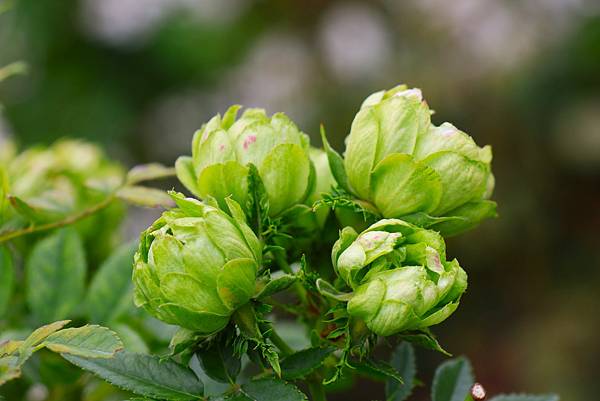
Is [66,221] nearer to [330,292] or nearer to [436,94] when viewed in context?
[330,292]

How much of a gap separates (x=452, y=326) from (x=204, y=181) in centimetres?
365

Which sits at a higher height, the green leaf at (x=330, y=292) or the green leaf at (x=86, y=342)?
the green leaf at (x=330, y=292)

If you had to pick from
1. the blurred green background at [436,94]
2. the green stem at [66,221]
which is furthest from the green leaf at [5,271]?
the blurred green background at [436,94]

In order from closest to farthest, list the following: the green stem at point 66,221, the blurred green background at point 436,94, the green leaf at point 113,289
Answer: the green stem at point 66,221 < the green leaf at point 113,289 < the blurred green background at point 436,94

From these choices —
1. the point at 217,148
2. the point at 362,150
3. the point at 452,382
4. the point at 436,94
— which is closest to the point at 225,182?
the point at 217,148

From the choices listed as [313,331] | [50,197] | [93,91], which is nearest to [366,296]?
[313,331]

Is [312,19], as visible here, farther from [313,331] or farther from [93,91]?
[313,331]

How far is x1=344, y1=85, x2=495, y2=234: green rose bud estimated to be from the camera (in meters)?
0.77

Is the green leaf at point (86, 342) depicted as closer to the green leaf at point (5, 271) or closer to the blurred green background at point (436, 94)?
the green leaf at point (5, 271)

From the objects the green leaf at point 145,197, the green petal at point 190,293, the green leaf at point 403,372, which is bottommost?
the green leaf at point 403,372

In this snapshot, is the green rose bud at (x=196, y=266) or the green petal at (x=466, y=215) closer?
the green rose bud at (x=196, y=266)

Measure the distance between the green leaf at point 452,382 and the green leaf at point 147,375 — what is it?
279 millimetres

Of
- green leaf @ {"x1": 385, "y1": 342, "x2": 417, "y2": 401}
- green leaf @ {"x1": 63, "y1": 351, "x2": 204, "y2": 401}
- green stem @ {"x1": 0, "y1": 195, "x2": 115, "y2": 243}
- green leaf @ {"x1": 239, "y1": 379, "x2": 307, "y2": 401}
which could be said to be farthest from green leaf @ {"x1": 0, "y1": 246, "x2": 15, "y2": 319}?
green leaf @ {"x1": 385, "y1": 342, "x2": 417, "y2": 401}

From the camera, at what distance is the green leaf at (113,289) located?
104 centimetres
